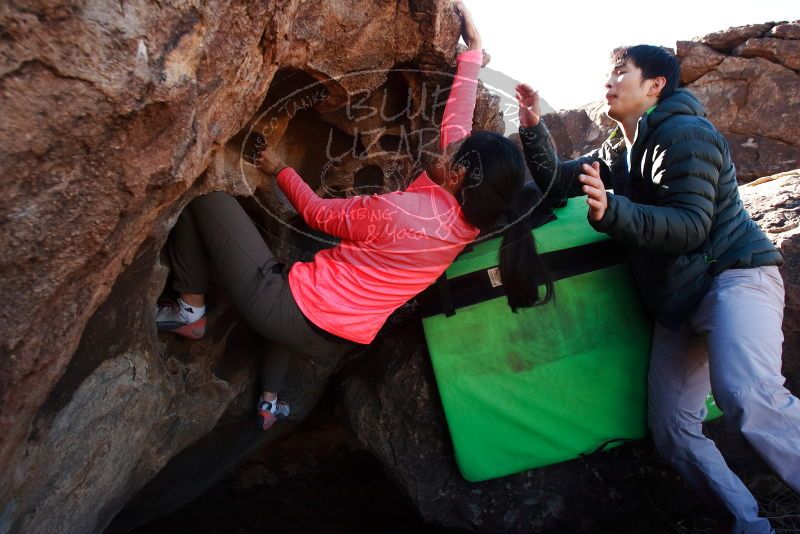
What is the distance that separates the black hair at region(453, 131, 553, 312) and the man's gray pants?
80 cm

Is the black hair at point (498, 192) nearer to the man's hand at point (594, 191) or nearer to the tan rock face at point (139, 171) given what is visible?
the man's hand at point (594, 191)

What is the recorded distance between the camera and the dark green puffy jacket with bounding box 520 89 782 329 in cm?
239

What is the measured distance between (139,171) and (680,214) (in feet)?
6.60

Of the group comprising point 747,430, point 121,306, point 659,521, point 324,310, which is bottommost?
point 659,521

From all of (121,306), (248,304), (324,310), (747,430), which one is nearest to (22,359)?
(121,306)

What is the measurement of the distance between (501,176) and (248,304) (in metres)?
1.19

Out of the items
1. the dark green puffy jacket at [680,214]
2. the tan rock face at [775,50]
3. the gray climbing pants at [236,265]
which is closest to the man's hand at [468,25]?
the dark green puffy jacket at [680,214]

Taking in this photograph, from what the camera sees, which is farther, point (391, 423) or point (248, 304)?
point (391, 423)

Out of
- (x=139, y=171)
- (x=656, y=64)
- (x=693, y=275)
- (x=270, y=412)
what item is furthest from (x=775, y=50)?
(x=139, y=171)

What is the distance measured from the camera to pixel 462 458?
3.08 meters

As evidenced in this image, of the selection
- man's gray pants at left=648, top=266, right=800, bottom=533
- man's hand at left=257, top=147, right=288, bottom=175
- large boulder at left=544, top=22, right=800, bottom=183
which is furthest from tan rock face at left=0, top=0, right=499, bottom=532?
large boulder at left=544, top=22, right=800, bottom=183

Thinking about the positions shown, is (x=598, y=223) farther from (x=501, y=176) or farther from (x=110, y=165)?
(x=110, y=165)

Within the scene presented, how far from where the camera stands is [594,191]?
7.55ft

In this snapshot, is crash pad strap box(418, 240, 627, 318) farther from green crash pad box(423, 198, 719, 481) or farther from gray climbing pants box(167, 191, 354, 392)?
gray climbing pants box(167, 191, 354, 392)
